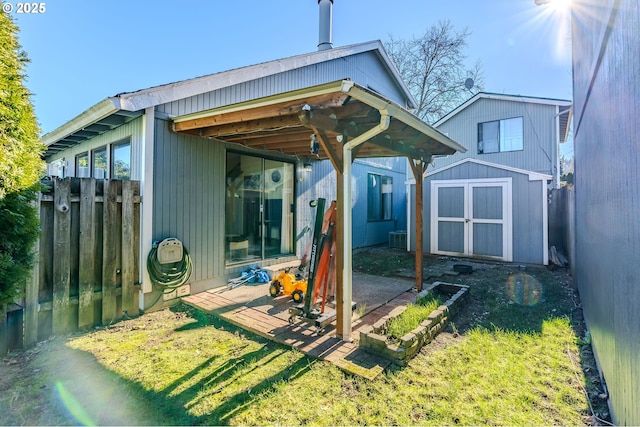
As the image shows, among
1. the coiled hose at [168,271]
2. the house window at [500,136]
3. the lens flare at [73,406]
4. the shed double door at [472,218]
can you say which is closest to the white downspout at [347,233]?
the lens flare at [73,406]

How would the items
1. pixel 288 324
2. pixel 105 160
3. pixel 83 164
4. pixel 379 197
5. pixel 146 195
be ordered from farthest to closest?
pixel 379 197, pixel 83 164, pixel 105 160, pixel 146 195, pixel 288 324

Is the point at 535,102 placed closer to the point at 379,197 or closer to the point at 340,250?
the point at 379,197

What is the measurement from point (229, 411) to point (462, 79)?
673 inches

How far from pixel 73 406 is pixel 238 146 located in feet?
13.7

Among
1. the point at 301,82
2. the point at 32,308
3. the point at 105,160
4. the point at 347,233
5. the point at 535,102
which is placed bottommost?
the point at 32,308

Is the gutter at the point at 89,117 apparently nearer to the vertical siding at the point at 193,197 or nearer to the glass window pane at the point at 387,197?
the vertical siding at the point at 193,197

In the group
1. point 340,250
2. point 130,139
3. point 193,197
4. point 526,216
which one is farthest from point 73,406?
point 526,216

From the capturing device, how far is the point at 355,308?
4.09m

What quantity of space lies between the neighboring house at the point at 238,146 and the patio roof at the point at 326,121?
0.01 m

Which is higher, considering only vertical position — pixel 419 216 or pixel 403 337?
pixel 419 216

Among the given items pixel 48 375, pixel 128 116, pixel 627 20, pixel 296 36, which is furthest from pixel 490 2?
pixel 48 375

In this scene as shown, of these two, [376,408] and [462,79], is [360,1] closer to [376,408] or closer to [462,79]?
[462,79]

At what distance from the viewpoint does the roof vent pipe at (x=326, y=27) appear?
814 centimetres

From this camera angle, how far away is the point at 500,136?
11.1 meters
